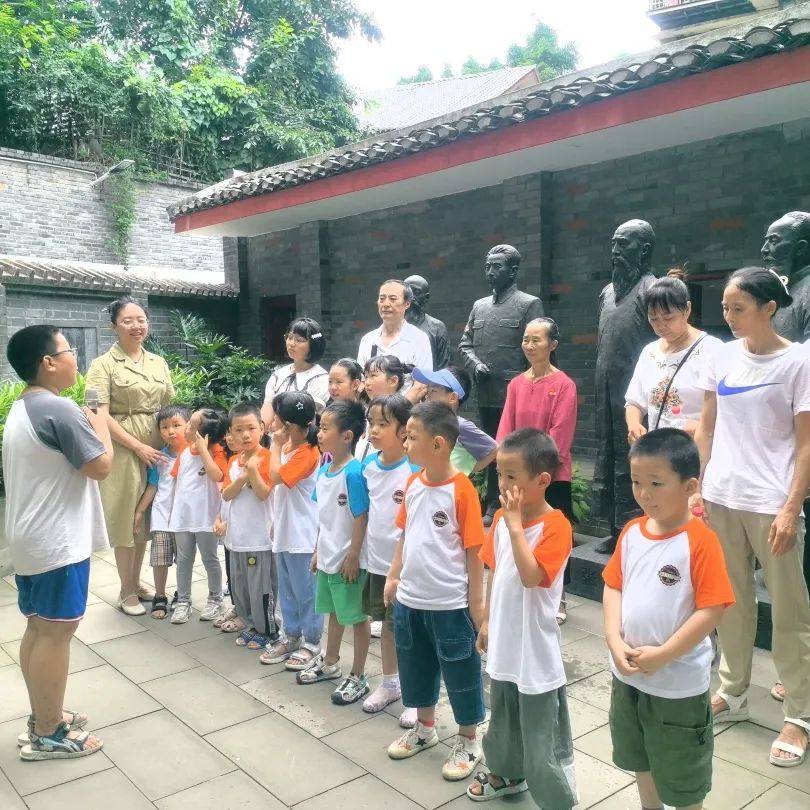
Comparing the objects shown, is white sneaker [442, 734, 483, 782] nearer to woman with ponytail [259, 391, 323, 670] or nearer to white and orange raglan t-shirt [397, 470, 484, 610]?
white and orange raglan t-shirt [397, 470, 484, 610]

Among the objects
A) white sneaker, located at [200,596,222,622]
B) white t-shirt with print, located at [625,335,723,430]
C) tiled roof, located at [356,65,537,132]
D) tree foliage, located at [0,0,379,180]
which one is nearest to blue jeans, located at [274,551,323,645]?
white sneaker, located at [200,596,222,622]

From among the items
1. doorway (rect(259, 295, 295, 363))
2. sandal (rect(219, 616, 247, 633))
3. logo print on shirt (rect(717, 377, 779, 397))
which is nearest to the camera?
logo print on shirt (rect(717, 377, 779, 397))

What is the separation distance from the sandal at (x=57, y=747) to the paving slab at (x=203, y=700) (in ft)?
1.36

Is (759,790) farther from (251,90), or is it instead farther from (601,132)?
(251,90)

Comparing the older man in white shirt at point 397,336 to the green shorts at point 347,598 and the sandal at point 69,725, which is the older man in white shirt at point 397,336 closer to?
the green shorts at point 347,598

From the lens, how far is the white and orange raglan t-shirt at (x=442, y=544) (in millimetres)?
2658

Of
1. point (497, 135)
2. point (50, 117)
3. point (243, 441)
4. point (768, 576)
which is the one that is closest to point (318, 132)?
point (50, 117)

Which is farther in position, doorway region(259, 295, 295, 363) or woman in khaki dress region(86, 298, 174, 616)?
doorway region(259, 295, 295, 363)

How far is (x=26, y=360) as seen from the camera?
2.90 m

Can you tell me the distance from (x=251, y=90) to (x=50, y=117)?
480 cm

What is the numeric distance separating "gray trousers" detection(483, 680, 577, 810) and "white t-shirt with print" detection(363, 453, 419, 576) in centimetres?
86

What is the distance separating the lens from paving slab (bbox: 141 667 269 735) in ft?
10.4

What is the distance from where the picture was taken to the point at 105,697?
344cm

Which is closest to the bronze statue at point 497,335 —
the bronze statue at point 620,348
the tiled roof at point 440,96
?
the bronze statue at point 620,348
